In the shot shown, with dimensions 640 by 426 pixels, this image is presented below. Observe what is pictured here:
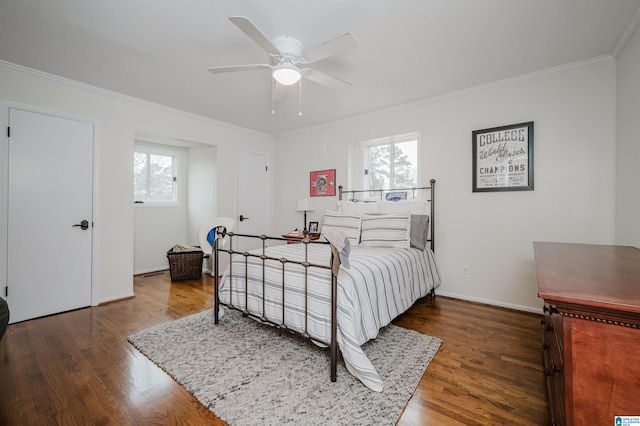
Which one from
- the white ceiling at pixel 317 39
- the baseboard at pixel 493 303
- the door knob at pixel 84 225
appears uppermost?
the white ceiling at pixel 317 39

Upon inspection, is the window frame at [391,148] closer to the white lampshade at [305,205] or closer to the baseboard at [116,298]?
the white lampshade at [305,205]

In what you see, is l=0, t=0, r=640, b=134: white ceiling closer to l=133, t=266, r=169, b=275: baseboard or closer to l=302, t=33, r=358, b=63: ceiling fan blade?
l=302, t=33, r=358, b=63: ceiling fan blade

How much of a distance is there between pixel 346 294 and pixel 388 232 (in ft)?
4.49

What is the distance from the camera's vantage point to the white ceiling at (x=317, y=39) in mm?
1831

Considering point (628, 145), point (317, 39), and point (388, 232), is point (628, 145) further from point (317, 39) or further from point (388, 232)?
point (317, 39)

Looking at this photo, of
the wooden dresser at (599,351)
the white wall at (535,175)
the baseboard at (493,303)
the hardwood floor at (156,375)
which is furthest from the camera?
the baseboard at (493,303)

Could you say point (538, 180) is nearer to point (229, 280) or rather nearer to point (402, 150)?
point (402, 150)

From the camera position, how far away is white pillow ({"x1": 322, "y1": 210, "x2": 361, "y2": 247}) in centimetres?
320

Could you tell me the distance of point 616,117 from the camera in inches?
94.1

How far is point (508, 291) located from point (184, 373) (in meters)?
3.15

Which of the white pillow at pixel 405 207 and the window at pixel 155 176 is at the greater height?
the window at pixel 155 176

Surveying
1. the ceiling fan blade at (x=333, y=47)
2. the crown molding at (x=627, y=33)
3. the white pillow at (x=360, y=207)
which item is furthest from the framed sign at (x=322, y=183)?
the crown molding at (x=627, y=33)

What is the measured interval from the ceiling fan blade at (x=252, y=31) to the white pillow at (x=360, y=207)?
2130 millimetres

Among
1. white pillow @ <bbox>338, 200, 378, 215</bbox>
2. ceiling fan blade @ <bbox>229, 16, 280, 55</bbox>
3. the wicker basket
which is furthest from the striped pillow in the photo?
the wicker basket
